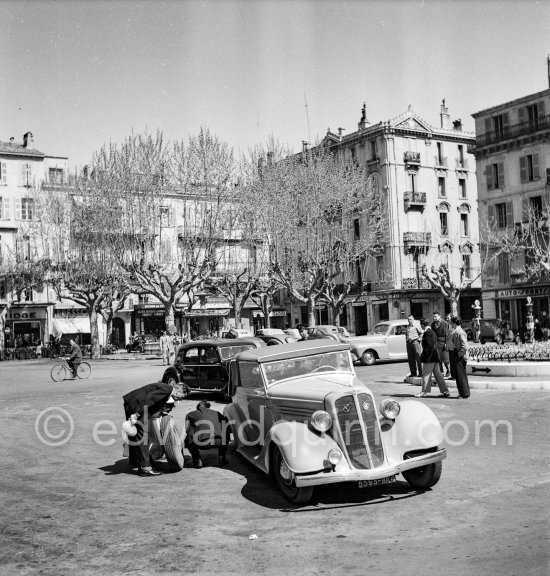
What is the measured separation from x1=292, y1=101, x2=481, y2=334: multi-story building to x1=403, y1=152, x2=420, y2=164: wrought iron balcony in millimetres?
17

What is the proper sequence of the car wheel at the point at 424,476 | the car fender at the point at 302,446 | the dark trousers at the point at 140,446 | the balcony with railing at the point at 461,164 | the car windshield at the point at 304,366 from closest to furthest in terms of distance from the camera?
the car fender at the point at 302,446, the car wheel at the point at 424,476, the car windshield at the point at 304,366, the dark trousers at the point at 140,446, the balcony with railing at the point at 461,164

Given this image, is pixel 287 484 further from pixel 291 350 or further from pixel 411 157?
pixel 411 157

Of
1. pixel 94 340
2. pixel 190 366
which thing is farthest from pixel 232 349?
pixel 94 340

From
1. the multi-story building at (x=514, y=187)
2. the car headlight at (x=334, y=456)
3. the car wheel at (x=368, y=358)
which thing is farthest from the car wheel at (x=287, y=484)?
the multi-story building at (x=514, y=187)

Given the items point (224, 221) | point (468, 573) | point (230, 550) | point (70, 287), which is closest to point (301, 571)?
point (230, 550)

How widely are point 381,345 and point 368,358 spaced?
830 mm

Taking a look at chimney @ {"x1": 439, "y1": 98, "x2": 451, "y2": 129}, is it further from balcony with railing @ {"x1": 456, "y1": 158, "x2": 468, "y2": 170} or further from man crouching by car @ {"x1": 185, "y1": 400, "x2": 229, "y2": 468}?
man crouching by car @ {"x1": 185, "y1": 400, "x2": 229, "y2": 468}

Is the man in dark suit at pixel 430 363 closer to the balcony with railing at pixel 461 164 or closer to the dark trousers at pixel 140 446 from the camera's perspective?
the dark trousers at pixel 140 446

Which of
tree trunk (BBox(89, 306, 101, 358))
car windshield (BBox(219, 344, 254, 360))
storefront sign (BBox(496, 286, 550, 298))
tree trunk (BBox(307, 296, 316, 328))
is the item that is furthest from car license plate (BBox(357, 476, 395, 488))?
storefront sign (BBox(496, 286, 550, 298))

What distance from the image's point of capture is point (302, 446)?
24.8ft

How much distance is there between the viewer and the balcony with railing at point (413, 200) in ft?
203

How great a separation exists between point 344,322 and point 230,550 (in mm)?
61664

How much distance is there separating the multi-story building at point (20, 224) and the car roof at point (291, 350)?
168ft

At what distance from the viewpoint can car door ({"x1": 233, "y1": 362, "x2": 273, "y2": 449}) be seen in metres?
9.12
